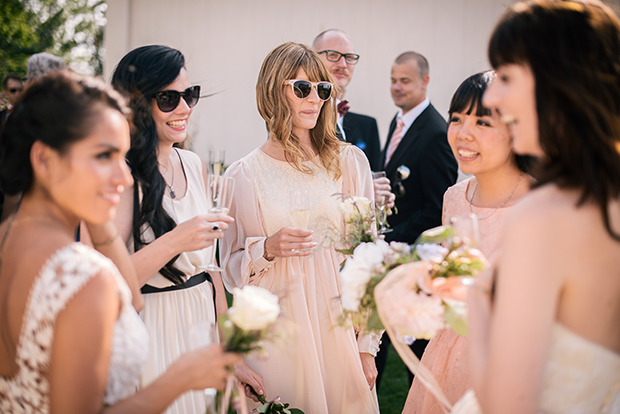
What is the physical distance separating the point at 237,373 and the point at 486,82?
206 cm

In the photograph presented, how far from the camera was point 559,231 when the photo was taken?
4.58 feet

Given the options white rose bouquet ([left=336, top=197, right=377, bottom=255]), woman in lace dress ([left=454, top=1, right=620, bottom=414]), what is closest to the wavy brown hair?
white rose bouquet ([left=336, top=197, right=377, bottom=255])

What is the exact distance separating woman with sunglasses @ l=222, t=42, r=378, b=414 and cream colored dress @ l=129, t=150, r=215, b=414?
1.01 ft

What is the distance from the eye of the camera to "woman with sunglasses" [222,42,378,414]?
296 cm

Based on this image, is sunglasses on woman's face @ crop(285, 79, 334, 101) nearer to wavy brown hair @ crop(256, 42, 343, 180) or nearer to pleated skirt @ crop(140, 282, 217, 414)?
wavy brown hair @ crop(256, 42, 343, 180)

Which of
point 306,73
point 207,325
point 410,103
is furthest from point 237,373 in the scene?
point 410,103

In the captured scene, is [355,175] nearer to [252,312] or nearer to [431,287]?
[431,287]

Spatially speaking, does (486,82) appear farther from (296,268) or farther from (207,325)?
(207,325)

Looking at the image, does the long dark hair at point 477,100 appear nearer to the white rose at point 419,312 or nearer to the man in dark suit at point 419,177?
the white rose at point 419,312

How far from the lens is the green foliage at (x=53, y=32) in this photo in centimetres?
1997

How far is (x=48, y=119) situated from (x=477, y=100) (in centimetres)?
206

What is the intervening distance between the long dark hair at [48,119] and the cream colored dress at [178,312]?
0.96 metres

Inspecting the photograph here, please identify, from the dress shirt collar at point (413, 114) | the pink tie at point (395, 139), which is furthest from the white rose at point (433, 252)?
the dress shirt collar at point (413, 114)

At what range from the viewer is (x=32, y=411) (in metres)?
1.62
